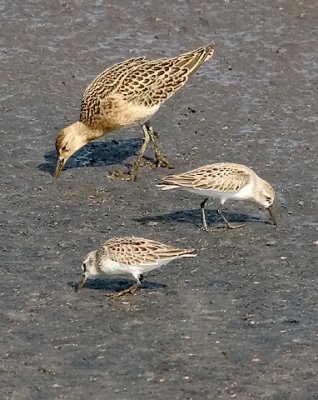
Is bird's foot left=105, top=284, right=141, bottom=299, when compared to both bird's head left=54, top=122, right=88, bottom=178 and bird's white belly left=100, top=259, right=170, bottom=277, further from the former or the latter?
bird's head left=54, top=122, right=88, bottom=178

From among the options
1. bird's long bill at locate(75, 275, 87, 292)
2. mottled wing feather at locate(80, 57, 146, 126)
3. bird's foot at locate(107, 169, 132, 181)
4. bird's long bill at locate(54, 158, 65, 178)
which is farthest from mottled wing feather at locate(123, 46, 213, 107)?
bird's long bill at locate(75, 275, 87, 292)

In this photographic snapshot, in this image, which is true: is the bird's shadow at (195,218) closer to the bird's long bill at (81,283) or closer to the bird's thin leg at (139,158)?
the bird's thin leg at (139,158)

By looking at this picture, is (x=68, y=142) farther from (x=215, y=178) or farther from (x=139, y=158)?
(x=215, y=178)

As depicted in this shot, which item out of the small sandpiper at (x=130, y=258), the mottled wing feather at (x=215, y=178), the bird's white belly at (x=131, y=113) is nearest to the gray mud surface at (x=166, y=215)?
the small sandpiper at (x=130, y=258)

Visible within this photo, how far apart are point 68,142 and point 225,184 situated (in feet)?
8.72

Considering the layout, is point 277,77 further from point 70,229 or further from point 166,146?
point 70,229

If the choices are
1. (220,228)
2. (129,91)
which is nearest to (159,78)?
(129,91)

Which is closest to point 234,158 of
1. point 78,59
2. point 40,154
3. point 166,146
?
point 166,146

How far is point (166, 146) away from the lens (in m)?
16.0

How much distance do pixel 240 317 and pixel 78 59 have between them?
8.16 meters

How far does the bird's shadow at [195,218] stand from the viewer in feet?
45.4

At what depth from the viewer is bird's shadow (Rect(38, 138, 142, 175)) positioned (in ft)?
51.1

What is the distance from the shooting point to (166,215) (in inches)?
549

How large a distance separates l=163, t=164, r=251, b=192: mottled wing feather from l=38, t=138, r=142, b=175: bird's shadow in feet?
7.93
